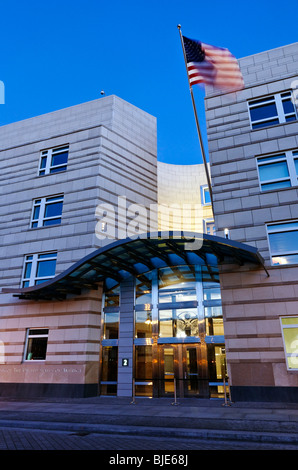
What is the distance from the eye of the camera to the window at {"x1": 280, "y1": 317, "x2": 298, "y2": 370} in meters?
13.2

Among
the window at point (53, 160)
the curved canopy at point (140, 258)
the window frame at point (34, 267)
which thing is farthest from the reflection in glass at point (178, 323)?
the window at point (53, 160)

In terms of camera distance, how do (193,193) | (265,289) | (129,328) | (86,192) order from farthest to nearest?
(193,193) → (86,192) → (129,328) → (265,289)

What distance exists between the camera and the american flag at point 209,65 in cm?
1424

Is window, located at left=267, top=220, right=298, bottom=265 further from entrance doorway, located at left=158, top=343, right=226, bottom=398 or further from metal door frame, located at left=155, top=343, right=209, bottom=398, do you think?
metal door frame, located at left=155, top=343, right=209, bottom=398

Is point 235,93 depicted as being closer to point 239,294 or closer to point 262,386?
point 239,294

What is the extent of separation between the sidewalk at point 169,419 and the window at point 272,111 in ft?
42.7

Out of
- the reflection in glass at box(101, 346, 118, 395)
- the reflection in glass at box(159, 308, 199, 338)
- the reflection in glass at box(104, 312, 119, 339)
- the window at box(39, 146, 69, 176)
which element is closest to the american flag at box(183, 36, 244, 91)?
the window at box(39, 146, 69, 176)

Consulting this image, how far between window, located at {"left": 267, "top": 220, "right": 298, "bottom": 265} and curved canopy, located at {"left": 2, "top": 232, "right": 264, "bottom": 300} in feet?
3.64

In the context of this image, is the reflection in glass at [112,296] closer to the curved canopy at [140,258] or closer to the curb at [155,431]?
the curved canopy at [140,258]

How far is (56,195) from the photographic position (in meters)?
20.8

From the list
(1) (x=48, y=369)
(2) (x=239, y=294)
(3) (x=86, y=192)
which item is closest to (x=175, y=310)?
(2) (x=239, y=294)

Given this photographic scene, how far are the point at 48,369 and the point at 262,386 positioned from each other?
10.6 metres

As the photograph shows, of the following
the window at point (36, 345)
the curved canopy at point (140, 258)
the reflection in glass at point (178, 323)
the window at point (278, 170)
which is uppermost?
the window at point (278, 170)

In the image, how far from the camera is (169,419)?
1017 centimetres
